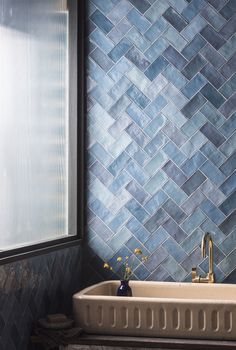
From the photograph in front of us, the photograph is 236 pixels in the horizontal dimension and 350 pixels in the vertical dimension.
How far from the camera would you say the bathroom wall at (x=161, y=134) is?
172 inches

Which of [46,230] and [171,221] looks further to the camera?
[171,221]

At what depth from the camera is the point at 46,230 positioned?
4.16m

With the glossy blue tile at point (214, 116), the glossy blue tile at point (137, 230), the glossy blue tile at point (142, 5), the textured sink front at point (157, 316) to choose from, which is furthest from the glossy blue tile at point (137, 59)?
the textured sink front at point (157, 316)

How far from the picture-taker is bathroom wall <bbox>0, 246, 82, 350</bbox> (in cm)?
342

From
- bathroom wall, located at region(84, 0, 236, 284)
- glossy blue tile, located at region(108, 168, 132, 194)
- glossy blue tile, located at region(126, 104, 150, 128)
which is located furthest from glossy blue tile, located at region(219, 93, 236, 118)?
glossy blue tile, located at region(108, 168, 132, 194)

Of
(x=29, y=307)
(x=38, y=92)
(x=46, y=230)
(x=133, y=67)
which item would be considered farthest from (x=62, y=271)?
(x=133, y=67)

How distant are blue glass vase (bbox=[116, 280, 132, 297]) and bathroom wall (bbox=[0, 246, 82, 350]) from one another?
312 mm

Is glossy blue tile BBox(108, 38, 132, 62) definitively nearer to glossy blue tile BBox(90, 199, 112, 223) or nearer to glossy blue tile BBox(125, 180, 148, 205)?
glossy blue tile BBox(125, 180, 148, 205)

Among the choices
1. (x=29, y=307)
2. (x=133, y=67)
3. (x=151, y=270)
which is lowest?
(x=151, y=270)

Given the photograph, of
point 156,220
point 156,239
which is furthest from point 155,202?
point 156,239

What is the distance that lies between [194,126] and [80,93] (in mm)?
711

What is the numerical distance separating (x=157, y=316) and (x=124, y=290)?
0.42m

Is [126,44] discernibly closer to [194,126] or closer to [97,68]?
[97,68]

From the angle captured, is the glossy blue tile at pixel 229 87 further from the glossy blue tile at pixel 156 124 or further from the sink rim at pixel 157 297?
the sink rim at pixel 157 297
